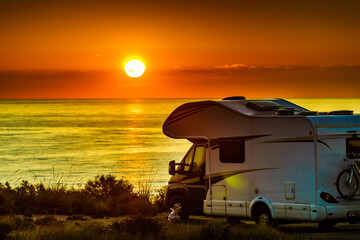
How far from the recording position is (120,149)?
211 ft

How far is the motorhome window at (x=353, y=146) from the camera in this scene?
42.9ft

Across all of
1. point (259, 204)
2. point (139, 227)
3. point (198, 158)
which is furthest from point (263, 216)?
point (139, 227)

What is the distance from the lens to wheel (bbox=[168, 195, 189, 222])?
634 inches

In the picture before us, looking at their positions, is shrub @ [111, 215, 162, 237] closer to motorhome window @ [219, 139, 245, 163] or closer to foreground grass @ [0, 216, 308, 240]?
foreground grass @ [0, 216, 308, 240]

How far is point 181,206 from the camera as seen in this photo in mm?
16266

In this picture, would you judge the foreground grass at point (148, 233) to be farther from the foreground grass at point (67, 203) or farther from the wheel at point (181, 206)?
the foreground grass at point (67, 203)

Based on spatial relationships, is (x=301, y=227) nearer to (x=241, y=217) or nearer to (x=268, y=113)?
(x=241, y=217)

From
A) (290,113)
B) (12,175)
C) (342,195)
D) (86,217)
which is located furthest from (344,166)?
(12,175)

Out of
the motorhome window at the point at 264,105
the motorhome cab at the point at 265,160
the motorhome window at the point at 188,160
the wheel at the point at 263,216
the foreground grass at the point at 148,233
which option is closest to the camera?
the foreground grass at the point at 148,233

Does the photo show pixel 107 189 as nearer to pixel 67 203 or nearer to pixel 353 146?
pixel 67 203

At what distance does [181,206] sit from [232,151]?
273 cm

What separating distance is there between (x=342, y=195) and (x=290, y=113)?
2.09 meters

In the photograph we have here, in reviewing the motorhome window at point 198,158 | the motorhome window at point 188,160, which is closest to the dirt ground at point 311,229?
the motorhome window at point 188,160

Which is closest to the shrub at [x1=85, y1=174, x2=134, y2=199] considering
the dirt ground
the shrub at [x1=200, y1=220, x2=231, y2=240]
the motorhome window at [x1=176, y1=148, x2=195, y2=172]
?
the dirt ground
